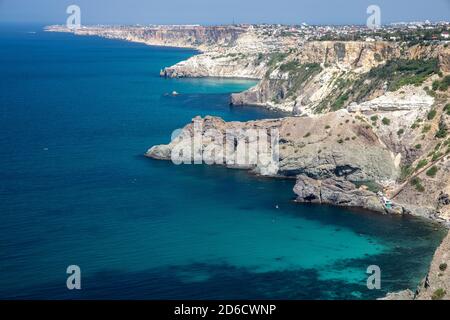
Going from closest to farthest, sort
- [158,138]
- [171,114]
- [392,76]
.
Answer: [158,138]
[392,76]
[171,114]

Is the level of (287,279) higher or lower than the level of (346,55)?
lower

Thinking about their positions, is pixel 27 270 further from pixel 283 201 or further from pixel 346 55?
pixel 346 55

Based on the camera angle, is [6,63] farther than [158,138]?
Yes

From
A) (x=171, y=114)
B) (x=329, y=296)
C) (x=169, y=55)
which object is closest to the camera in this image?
(x=329, y=296)

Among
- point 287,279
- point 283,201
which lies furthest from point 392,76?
point 287,279

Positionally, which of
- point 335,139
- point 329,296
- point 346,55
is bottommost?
point 329,296

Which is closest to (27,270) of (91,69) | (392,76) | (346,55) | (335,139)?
(335,139)
